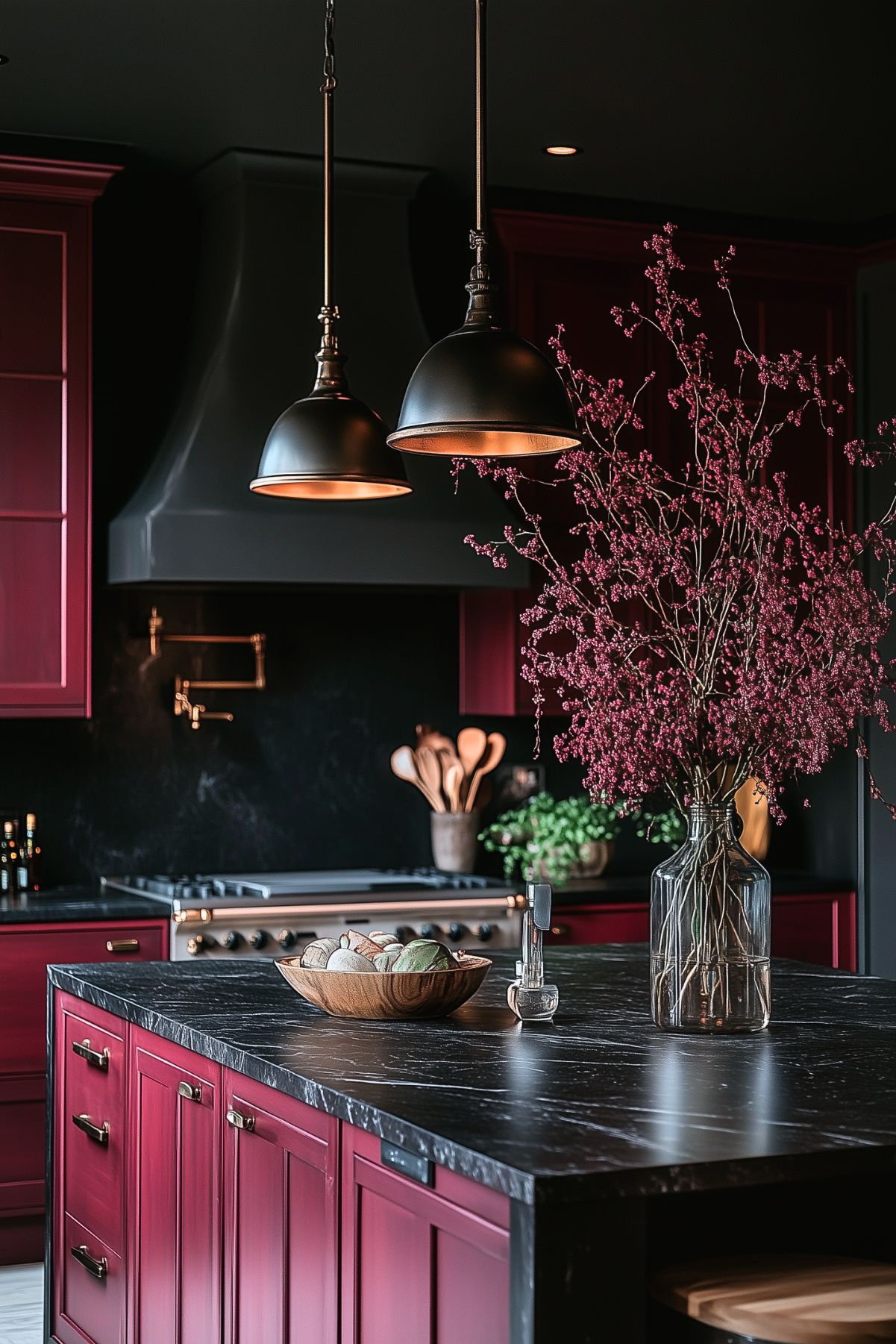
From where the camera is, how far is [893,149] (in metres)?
4.82

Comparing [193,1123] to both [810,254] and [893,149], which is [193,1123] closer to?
[893,149]

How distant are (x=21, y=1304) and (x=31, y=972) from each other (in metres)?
0.81

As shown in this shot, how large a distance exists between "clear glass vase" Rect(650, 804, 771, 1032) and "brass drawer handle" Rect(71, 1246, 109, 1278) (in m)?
1.16

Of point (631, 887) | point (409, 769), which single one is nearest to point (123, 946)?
point (409, 769)

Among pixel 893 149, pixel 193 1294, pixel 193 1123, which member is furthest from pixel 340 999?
pixel 893 149

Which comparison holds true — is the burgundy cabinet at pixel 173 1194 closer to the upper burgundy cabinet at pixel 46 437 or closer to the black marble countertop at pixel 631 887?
the upper burgundy cabinet at pixel 46 437

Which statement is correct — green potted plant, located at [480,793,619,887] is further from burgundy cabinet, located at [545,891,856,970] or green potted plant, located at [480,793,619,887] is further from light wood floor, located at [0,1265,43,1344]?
light wood floor, located at [0,1265,43,1344]

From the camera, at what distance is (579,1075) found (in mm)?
2395

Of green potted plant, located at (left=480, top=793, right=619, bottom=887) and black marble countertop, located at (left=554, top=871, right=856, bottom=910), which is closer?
black marble countertop, located at (left=554, top=871, right=856, bottom=910)

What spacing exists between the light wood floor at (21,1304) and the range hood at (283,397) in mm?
1837

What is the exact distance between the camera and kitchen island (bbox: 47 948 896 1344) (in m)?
1.87

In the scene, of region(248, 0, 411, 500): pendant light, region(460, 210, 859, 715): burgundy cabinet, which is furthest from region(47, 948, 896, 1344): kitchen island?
region(460, 210, 859, 715): burgundy cabinet

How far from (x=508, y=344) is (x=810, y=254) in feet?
11.0

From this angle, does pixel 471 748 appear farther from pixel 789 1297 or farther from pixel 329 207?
pixel 789 1297
